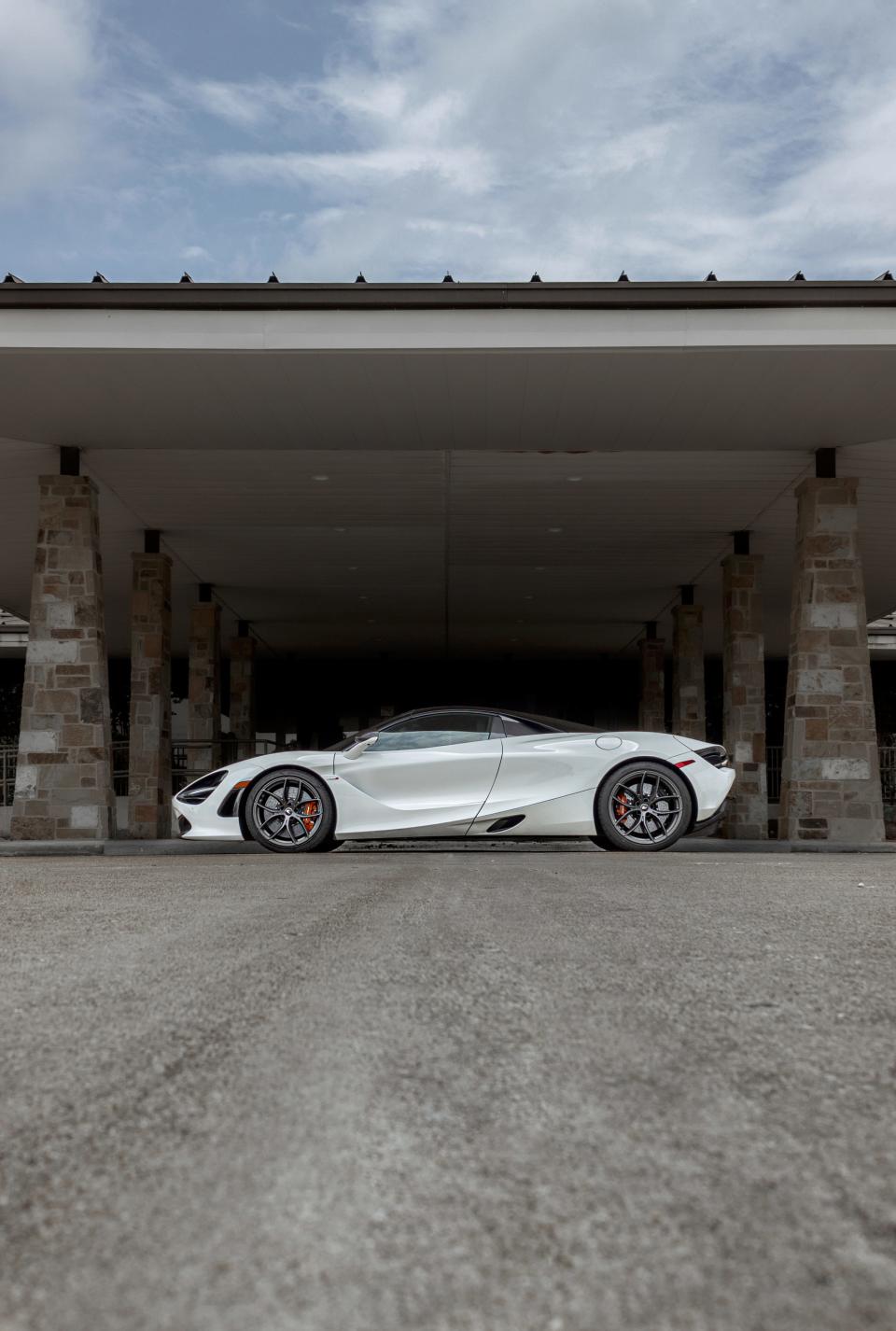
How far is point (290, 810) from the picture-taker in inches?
377

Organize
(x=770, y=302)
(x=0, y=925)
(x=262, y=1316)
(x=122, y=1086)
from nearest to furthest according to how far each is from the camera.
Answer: (x=262, y=1316) → (x=122, y=1086) → (x=0, y=925) → (x=770, y=302)

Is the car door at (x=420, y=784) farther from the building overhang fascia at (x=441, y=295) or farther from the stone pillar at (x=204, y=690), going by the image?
the stone pillar at (x=204, y=690)

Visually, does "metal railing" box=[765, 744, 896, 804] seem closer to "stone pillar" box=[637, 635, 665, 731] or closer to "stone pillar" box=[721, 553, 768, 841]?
"stone pillar" box=[637, 635, 665, 731]

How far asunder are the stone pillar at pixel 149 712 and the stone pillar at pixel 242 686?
8.24m

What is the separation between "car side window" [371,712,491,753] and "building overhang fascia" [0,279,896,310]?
3709mm

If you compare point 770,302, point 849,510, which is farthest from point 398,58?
point 849,510

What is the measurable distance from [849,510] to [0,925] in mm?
11314

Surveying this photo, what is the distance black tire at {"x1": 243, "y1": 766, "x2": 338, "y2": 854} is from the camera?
952 centimetres

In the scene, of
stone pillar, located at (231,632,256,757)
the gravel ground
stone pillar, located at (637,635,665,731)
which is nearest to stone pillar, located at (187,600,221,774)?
stone pillar, located at (231,632,256,757)

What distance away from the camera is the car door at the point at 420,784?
30.6 ft

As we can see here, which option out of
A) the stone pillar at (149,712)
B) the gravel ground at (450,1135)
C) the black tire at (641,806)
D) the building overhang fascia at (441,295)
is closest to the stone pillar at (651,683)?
the stone pillar at (149,712)

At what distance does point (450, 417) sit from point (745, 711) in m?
8.35

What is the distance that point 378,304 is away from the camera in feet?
34.2

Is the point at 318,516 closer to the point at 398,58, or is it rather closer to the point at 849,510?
the point at 398,58
